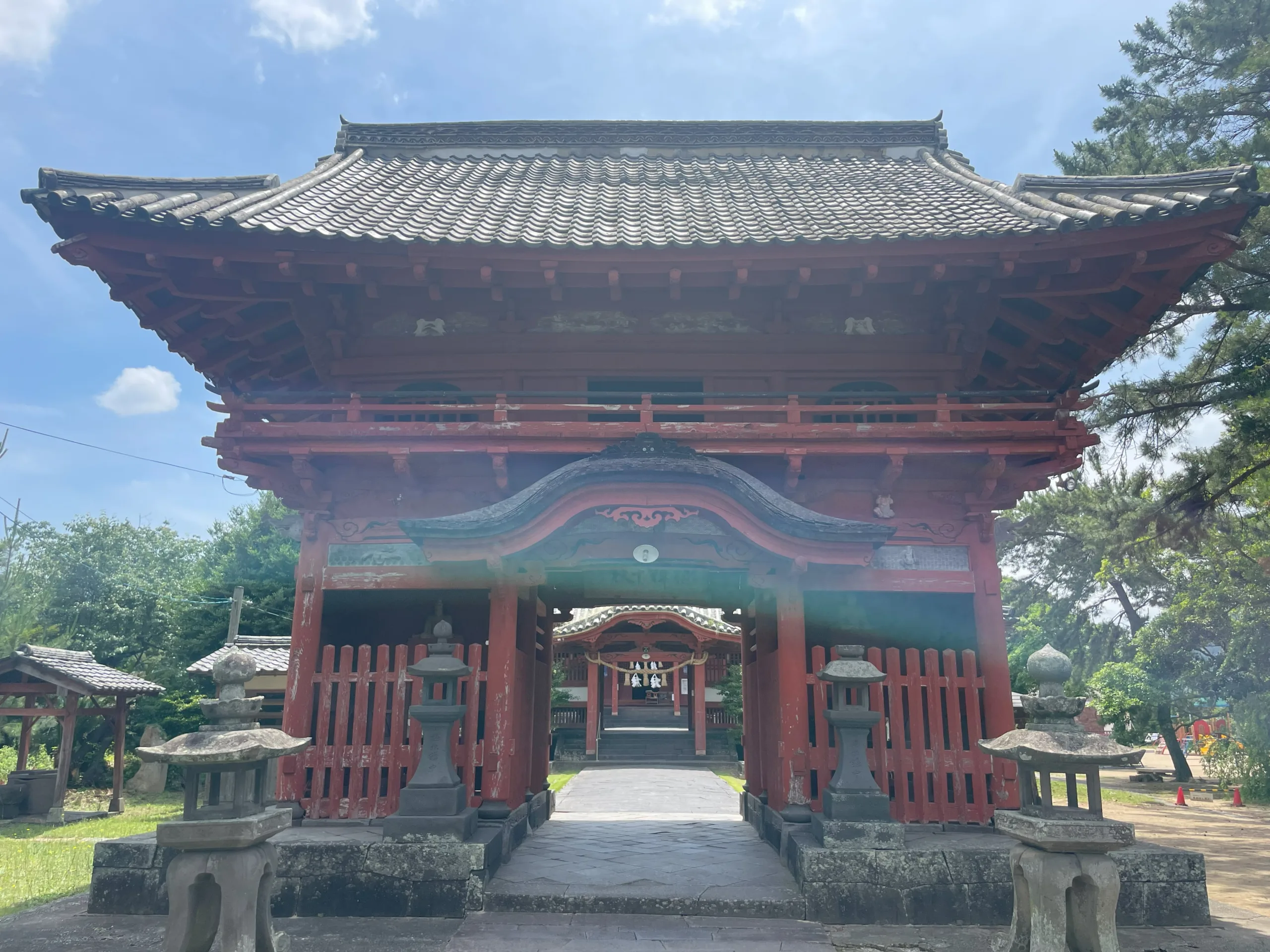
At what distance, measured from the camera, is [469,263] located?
303 inches

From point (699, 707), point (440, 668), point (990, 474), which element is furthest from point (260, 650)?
point (990, 474)

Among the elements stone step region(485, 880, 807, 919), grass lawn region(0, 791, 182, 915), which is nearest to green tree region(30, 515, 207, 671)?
grass lawn region(0, 791, 182, 915)

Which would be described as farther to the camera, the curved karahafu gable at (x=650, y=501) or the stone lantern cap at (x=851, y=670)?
the curved karahafu gable at (x=650, y=501)

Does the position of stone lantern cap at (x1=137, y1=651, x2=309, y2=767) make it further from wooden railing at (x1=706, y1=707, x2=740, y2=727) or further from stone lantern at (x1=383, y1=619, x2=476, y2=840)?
Result: wooden railing at (x1=706, y1=707, x2=740, y2=727)

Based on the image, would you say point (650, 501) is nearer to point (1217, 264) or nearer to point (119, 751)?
point (1217, 264)

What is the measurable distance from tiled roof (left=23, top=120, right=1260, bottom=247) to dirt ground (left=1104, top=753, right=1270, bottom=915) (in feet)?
22.2

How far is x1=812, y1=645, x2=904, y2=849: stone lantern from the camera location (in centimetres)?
659

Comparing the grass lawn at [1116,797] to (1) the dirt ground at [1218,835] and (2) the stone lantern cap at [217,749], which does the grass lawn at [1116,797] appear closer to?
(1) the dirt ground at [1218,835]

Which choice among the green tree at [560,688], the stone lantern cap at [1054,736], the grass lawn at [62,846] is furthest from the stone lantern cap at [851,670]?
the green tree at [560,688]

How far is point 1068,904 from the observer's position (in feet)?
15.9

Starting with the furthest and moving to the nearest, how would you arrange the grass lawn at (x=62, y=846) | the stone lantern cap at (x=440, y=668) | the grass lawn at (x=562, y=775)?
the grass lawn at (x=562, y=775)
the grass lawn at (x=62, y=846)
the stone lantern cap at (x=440, y=668)

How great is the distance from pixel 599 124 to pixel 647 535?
30.3 ft

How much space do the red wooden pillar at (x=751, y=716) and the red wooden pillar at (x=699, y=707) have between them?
46.9ft

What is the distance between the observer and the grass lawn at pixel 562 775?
18344 mm
